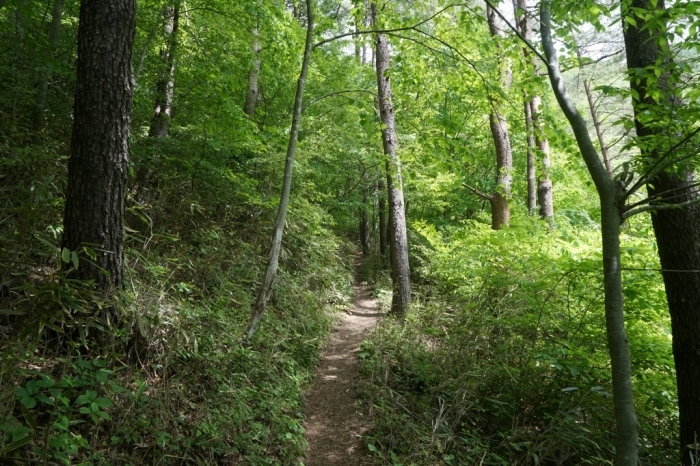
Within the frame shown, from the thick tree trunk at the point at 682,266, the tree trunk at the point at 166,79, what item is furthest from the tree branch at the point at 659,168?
the tree trunk at the point at 166,79

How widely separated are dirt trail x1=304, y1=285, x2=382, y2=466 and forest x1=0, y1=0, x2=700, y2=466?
108mm

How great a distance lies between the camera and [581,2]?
2.75m

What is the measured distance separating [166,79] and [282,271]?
394cm

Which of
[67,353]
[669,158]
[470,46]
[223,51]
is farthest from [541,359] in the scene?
[223,51]

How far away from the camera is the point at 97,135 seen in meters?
3.28

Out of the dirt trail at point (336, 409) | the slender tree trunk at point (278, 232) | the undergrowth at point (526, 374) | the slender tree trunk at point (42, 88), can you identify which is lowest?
the dirt trail at point (336, 409)

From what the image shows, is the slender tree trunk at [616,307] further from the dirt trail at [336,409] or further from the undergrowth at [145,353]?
the undergrowth at [145,353]

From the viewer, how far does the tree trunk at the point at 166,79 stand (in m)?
6.45

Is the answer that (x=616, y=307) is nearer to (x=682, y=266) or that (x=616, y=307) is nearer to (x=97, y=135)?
(x=682, y=266)

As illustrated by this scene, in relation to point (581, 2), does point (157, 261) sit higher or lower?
lower

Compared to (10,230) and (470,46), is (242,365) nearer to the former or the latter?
(10,230)

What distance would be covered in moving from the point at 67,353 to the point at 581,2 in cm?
466

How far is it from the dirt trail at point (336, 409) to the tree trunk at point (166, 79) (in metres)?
4.91

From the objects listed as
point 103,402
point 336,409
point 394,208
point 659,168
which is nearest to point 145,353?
point 103,402
